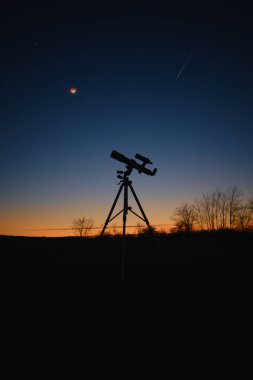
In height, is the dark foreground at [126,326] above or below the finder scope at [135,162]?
below

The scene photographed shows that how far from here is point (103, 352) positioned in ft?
6.59

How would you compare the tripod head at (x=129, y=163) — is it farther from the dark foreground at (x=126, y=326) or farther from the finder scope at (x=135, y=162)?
the dark foreground at (x=126, y=326)

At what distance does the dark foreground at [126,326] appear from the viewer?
1.81m

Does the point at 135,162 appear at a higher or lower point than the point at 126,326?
higher

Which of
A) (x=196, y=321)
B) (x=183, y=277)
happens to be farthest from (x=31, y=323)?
(x=183, y=277)

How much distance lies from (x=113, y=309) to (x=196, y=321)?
108 cm

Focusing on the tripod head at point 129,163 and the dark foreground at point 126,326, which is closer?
the dark foreground at point 126,326

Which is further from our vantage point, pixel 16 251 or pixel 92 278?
pixel 16 251

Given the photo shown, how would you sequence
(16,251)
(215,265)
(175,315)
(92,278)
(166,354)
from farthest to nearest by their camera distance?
(16,251) → (215,265) → (92,278) → (175,315) → (166,354)

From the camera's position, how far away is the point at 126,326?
8.32 ft

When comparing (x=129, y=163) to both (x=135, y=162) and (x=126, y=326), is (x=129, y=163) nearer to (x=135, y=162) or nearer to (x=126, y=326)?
(x=135, y=162)

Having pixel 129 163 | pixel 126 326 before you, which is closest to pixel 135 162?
pixel 129 163

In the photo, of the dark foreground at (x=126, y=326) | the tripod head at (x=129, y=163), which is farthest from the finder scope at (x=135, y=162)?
the dark foreground at (x=126, y=326)

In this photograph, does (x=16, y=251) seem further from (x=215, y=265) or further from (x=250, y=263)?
(x=250, y=263)
